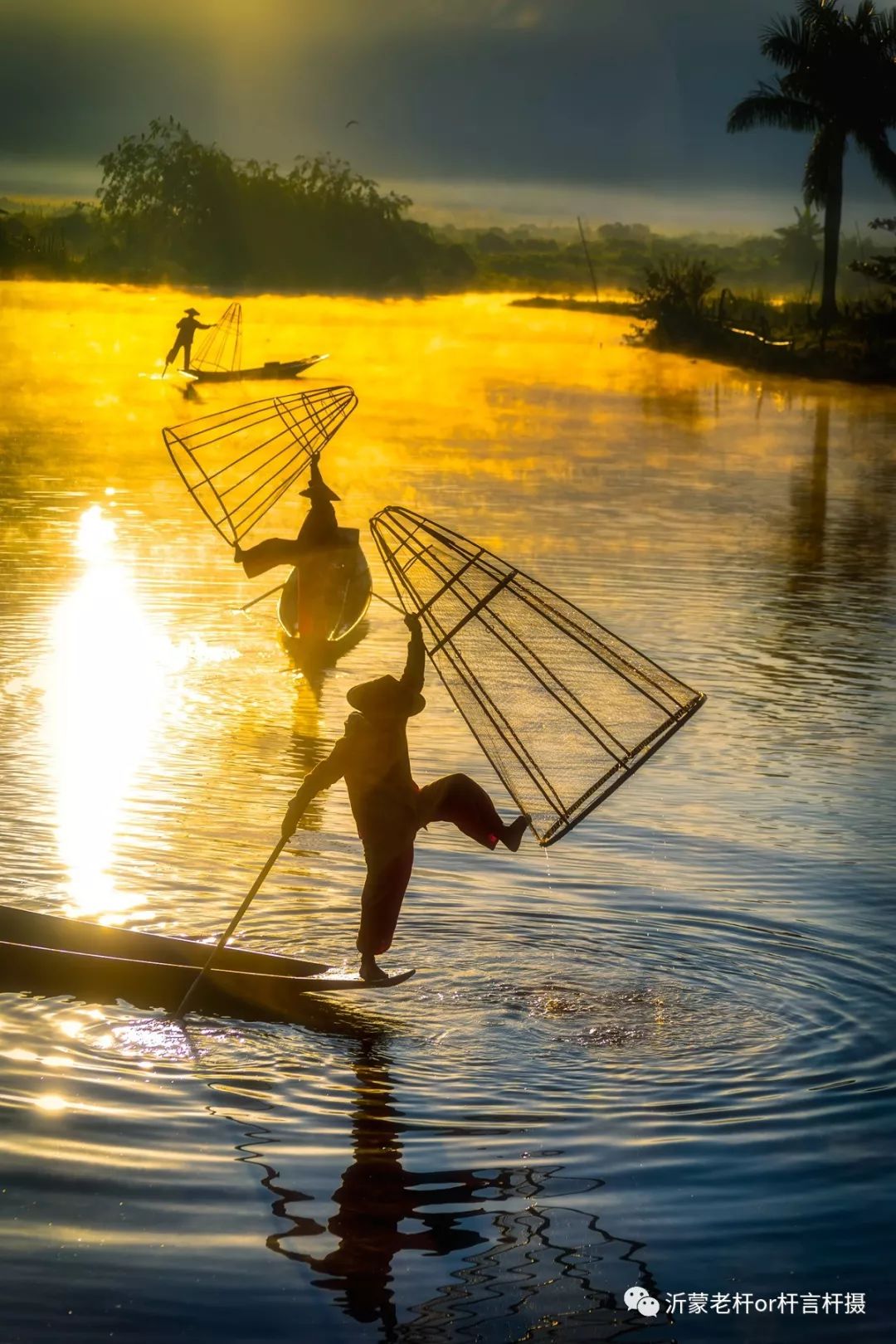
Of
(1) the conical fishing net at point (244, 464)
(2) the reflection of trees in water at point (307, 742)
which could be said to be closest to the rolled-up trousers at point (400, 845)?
(2) the reflection of trees in water at point (307, 742)

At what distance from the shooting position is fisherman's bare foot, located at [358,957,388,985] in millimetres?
7078

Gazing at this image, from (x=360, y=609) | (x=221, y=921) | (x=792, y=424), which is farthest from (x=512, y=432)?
(x=221, y=921)

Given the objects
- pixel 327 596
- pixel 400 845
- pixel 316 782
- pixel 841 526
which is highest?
pixel 316 782

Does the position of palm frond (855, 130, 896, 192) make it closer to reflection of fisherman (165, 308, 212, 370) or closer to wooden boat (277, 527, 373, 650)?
reflection of fisherman (165, 308, 212, 370)

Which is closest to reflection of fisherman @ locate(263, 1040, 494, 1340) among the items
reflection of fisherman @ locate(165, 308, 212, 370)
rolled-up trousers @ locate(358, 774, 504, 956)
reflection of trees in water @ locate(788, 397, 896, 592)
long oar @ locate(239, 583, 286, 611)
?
rolled-up trousers @ locate(358, 774, 504, 956)

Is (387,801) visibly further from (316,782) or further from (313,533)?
(313,533)

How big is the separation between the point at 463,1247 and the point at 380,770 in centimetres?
210

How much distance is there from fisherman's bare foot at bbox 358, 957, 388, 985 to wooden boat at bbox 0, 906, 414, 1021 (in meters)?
0.02

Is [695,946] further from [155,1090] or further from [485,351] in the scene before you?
[485,351]

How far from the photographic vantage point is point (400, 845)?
7285mm

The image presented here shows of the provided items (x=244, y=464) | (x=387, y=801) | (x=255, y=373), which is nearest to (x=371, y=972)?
(x=387, y=801)

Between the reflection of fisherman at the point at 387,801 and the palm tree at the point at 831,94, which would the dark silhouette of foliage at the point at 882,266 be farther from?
the reflection of fisherman at the point at 387,801

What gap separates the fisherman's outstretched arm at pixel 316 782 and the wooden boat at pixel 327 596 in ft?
27.0

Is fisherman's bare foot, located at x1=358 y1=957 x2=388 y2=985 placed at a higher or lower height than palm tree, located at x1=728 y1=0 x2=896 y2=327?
lower
